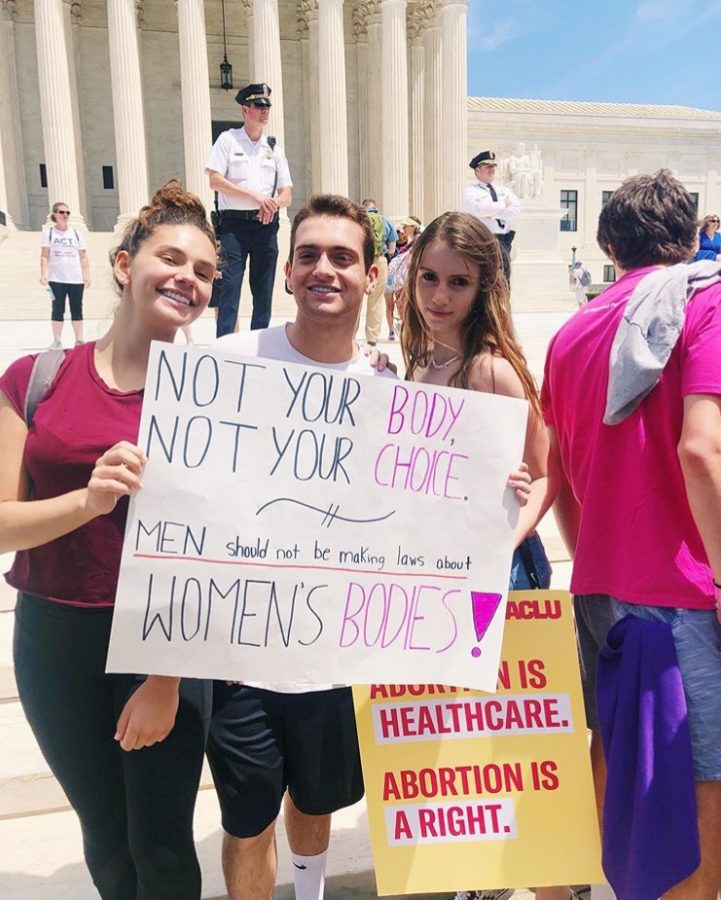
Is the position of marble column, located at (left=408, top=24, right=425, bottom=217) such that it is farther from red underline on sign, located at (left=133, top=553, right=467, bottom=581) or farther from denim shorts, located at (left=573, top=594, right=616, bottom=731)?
red underline on sign, located at (left=133, top=553, right=467, bottom=581)

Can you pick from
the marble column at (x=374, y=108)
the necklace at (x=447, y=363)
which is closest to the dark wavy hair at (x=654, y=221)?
the necklace at (x=447, y=363)

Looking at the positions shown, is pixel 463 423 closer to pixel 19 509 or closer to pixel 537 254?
pixel 19 509

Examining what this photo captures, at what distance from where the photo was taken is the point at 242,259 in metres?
6.66

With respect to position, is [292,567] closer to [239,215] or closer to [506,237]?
[239,215]

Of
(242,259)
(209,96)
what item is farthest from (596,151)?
(242,259)

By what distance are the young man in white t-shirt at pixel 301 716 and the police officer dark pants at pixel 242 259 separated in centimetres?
440

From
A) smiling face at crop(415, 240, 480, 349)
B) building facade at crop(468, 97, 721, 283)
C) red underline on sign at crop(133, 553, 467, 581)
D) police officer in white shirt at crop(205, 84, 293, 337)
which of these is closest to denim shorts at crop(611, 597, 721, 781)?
red underline on sign at crop(133, 553, 467, 581)

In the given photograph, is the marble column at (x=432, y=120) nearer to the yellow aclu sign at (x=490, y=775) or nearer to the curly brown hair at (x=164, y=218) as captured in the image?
the curly brown hair at (x=164, y=218)

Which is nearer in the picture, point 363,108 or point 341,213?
point 341,213

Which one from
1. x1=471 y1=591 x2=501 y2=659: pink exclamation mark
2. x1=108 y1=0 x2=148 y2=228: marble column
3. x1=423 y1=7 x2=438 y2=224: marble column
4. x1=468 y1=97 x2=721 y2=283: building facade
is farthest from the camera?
x1=468 y1=97 x2=721 y2=283: building facade

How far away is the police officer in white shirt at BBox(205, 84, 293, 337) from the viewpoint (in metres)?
6.46

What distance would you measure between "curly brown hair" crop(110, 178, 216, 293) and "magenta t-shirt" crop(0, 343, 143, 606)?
332mm

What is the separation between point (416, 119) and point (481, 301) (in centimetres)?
2972

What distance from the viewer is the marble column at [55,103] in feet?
77.4
